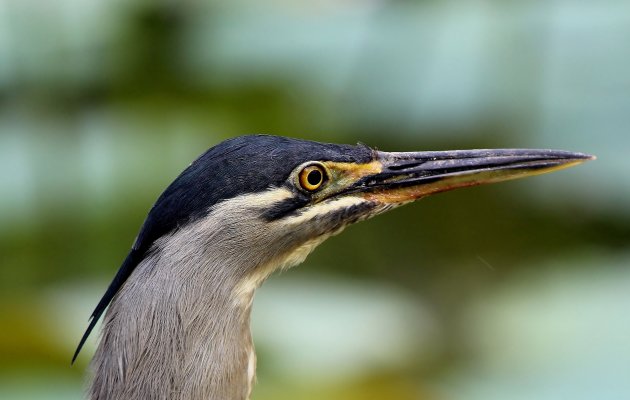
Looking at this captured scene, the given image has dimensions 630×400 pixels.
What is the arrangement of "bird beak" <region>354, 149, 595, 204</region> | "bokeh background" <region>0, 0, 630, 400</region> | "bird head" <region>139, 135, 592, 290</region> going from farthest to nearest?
"bokeh background" <region>0, 0, 630, 400</region> < "bird beak" <region>354, 149, 595, 204</region> < "bird head" <region>139, 135, 592, 290</region>

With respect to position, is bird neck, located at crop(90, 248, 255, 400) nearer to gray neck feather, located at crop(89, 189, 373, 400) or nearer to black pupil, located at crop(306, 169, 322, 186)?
gray neck feather, located at crop(89, 189, 373, 400)

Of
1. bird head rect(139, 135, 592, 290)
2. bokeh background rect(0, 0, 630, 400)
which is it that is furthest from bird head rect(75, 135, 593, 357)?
bokeh background rect(0, 0, 630, 400)

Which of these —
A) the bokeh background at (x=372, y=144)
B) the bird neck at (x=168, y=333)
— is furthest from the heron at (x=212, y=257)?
the bokeh background at (x=372, y=144)

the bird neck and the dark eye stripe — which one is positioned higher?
the dark eye stripe

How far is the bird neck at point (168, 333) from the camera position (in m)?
1.86

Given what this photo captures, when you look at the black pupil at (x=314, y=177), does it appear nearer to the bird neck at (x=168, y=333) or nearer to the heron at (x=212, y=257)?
the heron at (x=212, y=257)

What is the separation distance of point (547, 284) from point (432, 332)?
41cm

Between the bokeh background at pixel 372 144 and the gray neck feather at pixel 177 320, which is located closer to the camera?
the gray neck feather at pixel 177 320

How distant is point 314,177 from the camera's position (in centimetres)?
193

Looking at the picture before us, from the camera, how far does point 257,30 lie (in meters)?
5.29

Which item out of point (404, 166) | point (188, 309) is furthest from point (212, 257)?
point (404, 166)

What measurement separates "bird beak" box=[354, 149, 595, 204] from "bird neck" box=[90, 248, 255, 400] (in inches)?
12.8

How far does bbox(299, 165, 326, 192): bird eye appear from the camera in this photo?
1910 mm

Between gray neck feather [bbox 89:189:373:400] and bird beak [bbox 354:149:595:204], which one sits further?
bird beak [bbox 354:149:595:204]
